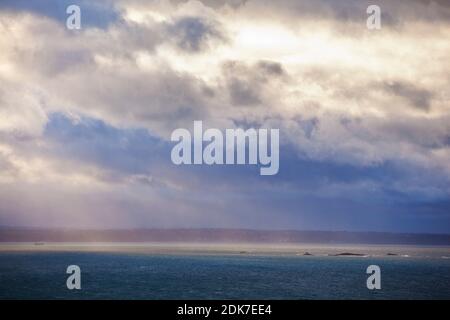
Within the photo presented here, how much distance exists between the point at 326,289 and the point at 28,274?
56.6 metres

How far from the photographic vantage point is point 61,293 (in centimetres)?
7319

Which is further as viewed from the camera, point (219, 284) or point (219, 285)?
point (219, 284)

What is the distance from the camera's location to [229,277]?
92.6 m

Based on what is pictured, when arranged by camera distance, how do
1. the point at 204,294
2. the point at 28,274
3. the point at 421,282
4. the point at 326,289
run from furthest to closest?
the point at 28,274 < the point at 421,282 < the point at 326,289 < the point at 204,294

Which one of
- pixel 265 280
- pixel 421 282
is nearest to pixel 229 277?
pixel 265 280
